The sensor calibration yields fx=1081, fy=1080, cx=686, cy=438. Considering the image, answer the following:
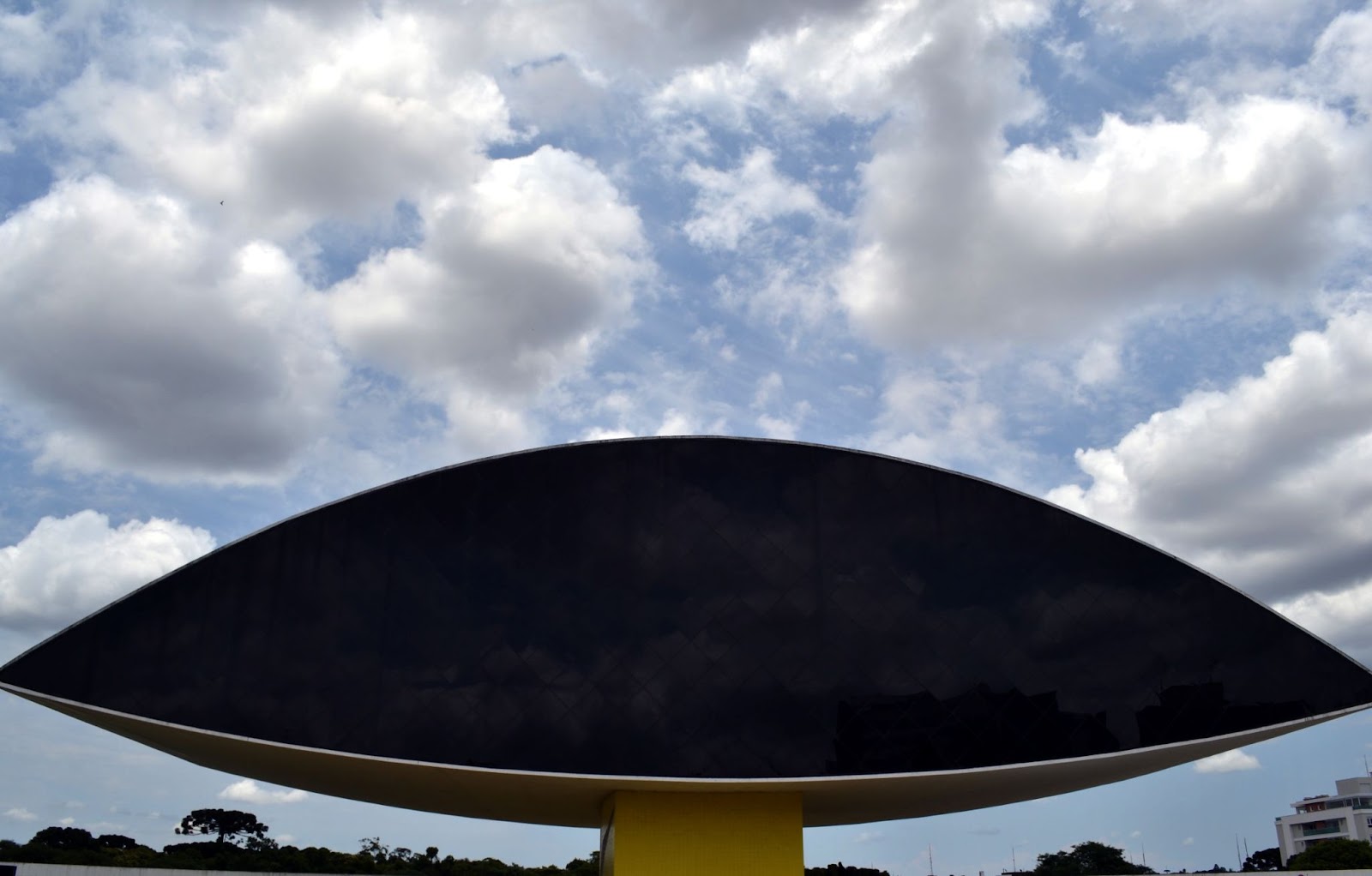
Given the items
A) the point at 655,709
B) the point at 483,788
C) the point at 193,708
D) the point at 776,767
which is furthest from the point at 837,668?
the point at 193,708

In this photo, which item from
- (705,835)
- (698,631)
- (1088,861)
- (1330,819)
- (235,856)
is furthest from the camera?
(1330,819)

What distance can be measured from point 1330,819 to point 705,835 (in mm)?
83391

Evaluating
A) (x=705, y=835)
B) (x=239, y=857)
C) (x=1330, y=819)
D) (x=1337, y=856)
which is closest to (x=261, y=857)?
(x=239, y=857)

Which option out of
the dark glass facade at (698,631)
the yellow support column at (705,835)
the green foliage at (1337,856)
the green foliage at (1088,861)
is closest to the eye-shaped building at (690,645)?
the dark glass facade at (698,631)

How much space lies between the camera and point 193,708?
2145 cm

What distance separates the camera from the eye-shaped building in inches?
857

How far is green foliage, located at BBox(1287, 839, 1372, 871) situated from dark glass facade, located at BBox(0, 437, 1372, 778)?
30764 millimetres

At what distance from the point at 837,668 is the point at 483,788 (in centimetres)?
806

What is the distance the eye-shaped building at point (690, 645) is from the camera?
21.8 metres

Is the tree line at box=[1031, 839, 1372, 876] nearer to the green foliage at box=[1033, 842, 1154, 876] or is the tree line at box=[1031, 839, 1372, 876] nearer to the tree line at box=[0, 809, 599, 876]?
the green foliage at box=[1033, 842, 1154, 876]

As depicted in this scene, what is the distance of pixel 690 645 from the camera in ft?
74.6

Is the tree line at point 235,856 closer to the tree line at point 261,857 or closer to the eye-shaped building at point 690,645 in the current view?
the tree line at point 261,857

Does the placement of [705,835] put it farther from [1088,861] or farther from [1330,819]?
[1330,819]

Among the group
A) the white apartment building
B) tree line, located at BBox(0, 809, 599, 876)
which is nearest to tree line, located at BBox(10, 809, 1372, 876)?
tree line, located at BBox(0, 809, 599, 876)
